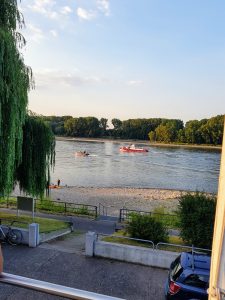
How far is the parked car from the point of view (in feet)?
23.4

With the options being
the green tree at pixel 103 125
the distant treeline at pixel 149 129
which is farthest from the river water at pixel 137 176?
the green tree at pixel 103 125

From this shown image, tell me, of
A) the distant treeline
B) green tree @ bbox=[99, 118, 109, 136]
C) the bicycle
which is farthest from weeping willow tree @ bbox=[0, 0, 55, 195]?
green tree @ bbox=[99, 118, 109, 136]

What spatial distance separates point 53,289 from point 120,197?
110 ft

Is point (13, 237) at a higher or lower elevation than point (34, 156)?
lower

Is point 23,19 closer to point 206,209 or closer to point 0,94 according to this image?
point 0,94

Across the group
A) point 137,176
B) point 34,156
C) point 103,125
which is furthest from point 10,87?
point 103,125

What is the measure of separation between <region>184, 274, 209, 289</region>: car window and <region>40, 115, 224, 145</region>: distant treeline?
118495mm

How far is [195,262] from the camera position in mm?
7621

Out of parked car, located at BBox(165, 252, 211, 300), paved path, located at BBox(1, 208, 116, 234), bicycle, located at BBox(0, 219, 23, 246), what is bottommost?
paved path, located at BBox(1, 208, 116, 234)

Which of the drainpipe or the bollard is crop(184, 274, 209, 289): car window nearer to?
the drainpipe

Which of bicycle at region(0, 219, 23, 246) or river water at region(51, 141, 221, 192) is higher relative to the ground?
bicycle at region(0, 219, 23, 246)

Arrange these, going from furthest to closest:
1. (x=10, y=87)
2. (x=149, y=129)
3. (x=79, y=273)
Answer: (x=149, y=129), (x=10, y=87), (x=79, y=273)

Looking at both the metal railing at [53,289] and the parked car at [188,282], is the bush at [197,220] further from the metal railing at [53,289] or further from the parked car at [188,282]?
the metal railing at [53,289]

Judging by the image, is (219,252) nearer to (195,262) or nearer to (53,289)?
(53,289)
